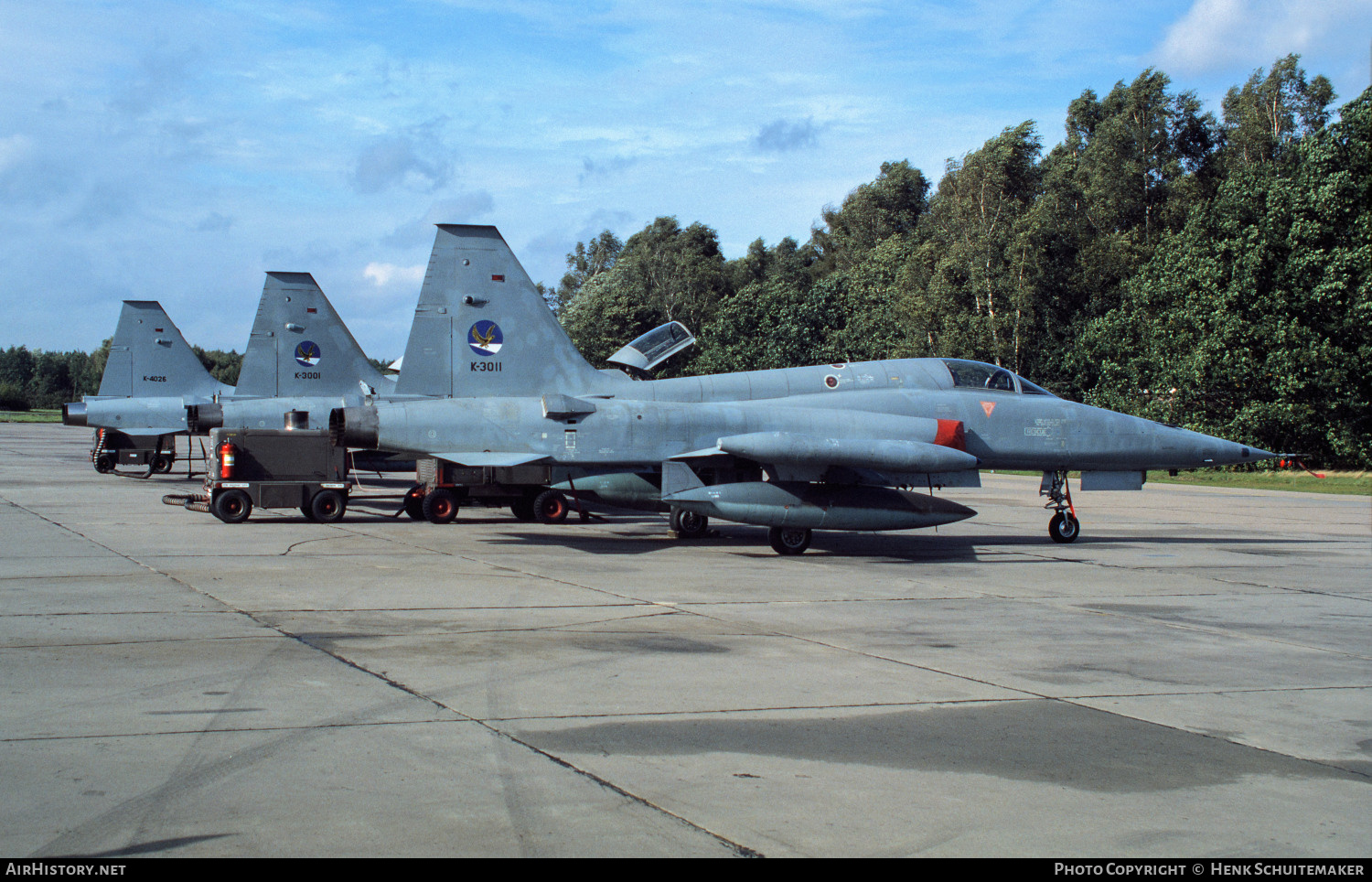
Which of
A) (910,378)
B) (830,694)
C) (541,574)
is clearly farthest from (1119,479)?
(830,694)

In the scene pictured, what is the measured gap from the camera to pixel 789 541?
15.7m

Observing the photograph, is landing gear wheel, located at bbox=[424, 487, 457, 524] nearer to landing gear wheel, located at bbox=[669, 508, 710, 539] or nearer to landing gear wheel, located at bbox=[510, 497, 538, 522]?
landing gear wheel, located at bbox=[510, 497, 538, 522]

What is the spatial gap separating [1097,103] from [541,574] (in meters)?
64.6

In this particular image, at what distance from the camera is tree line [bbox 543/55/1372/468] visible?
130ft

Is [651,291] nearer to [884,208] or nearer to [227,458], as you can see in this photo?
[884,208]

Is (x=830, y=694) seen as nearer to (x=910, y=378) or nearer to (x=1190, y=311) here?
(x=910, y=378)

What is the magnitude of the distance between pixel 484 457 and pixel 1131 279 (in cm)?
4088

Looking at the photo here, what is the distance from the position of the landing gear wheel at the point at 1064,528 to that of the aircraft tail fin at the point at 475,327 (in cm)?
834

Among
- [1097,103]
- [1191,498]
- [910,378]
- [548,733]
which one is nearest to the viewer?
[548,733]

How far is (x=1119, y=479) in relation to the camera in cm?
1758

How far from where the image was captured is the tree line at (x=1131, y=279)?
39594 millimetres

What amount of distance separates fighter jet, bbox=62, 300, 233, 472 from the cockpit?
22.6 meters

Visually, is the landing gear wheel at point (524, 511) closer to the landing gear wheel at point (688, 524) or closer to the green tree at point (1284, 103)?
the landing gear wheel at point (688, 524)

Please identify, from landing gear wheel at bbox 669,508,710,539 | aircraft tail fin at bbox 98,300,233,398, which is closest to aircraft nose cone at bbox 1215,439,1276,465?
landing gear wheel at bbox 669,508,710,539
